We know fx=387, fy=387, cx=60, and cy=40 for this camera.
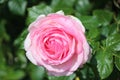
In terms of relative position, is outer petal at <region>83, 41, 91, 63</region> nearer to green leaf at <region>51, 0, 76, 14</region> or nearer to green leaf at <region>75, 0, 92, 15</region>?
green leaf at <region>51, 0, 76, 14</region>

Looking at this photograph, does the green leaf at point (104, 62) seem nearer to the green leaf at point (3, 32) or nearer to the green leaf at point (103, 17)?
the green leaf at point (103, 17)

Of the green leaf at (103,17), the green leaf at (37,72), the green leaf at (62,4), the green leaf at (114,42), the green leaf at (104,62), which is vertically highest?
the green leaf at (62,4)

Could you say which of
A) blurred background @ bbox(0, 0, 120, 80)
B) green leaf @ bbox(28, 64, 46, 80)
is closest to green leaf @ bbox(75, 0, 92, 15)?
blurred background @ bbox(0, 0, 120, 80)

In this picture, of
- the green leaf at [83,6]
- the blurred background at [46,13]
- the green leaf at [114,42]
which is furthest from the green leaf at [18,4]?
the green leaf at [114,42]

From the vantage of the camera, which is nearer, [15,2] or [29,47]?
[29,47]

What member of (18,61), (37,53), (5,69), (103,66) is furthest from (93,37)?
(5,69)

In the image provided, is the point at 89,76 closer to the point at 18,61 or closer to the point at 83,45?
the point at 83,45

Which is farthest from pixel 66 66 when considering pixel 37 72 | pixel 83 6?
pixel 37 72

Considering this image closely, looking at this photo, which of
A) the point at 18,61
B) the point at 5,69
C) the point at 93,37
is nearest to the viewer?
the point at 93,37
